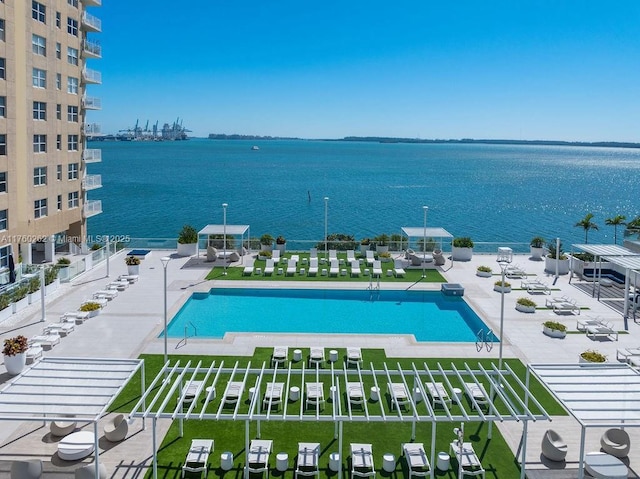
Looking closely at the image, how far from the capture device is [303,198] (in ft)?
322

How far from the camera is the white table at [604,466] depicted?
1216cm

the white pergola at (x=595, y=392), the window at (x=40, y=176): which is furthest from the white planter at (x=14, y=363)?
the window at (x=40, y=176)

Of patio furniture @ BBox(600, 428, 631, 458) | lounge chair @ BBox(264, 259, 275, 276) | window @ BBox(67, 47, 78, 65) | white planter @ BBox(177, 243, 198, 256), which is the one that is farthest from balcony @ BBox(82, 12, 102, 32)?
patio furniture @ BBox(600, 428, 631, 458)

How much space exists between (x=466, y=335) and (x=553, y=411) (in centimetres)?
710

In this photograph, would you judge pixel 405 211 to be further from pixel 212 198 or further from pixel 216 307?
pixel 216 307

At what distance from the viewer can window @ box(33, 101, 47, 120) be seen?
32031mm

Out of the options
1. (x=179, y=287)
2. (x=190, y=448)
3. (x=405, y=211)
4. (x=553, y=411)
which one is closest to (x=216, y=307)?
(x=179, y=287)

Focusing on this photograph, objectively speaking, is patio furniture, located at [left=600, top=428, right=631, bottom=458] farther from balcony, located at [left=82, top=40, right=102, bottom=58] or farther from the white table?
balcony, located at [left=82, top=40, right=102, bottom=58]

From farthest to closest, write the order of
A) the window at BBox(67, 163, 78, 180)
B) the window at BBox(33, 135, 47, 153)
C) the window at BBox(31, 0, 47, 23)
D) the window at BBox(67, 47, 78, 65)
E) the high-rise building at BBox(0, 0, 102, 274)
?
the window at BBox(67, 163, 78, 180) < the window at BBox(67, 47, 78, 65) < the window at BBox(33, 135, 47, 153) < the window at BBox(31, 0, 47, 23) < the high-rise building at BBox(0, 0, 102, 274)

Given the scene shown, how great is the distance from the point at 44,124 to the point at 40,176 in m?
2.86

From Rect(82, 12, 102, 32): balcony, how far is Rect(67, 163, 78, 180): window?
29.1ft

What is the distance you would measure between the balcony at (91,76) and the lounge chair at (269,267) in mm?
17188

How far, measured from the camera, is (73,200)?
3744 centimetres

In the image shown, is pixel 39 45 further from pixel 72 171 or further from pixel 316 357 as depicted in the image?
pixel 316 357
